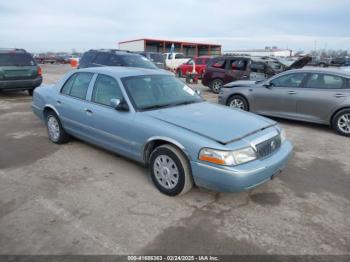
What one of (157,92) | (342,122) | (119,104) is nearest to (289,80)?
(342,122)

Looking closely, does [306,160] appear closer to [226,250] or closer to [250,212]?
[250,212]

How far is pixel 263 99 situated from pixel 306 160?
310 centimetres

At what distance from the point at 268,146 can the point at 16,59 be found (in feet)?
33.9

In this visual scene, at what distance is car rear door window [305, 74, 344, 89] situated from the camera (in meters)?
6.94

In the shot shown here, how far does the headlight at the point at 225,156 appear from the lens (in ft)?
10.7

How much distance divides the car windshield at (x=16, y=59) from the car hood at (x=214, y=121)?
887 centimetres

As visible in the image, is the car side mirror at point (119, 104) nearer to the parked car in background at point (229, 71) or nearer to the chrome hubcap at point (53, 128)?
the chrome hubcap at point (53, 128)

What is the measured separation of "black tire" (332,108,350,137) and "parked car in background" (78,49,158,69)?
6099 mm

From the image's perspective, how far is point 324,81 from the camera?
7141mm

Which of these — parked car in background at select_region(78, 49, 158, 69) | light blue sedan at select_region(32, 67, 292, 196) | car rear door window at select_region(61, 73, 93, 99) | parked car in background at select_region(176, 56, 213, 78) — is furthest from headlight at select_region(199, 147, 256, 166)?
parked car in background at select_region(176, 56, 213, 78)

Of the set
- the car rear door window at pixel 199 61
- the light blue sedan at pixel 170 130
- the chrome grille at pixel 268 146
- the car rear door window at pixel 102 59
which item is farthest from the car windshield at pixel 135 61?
the car rear door window at pixel 199 61

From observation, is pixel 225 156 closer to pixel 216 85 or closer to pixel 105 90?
pixel 105 90

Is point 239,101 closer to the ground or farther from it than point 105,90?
closer to the ground

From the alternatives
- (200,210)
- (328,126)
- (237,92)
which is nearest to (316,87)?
(328,126)
